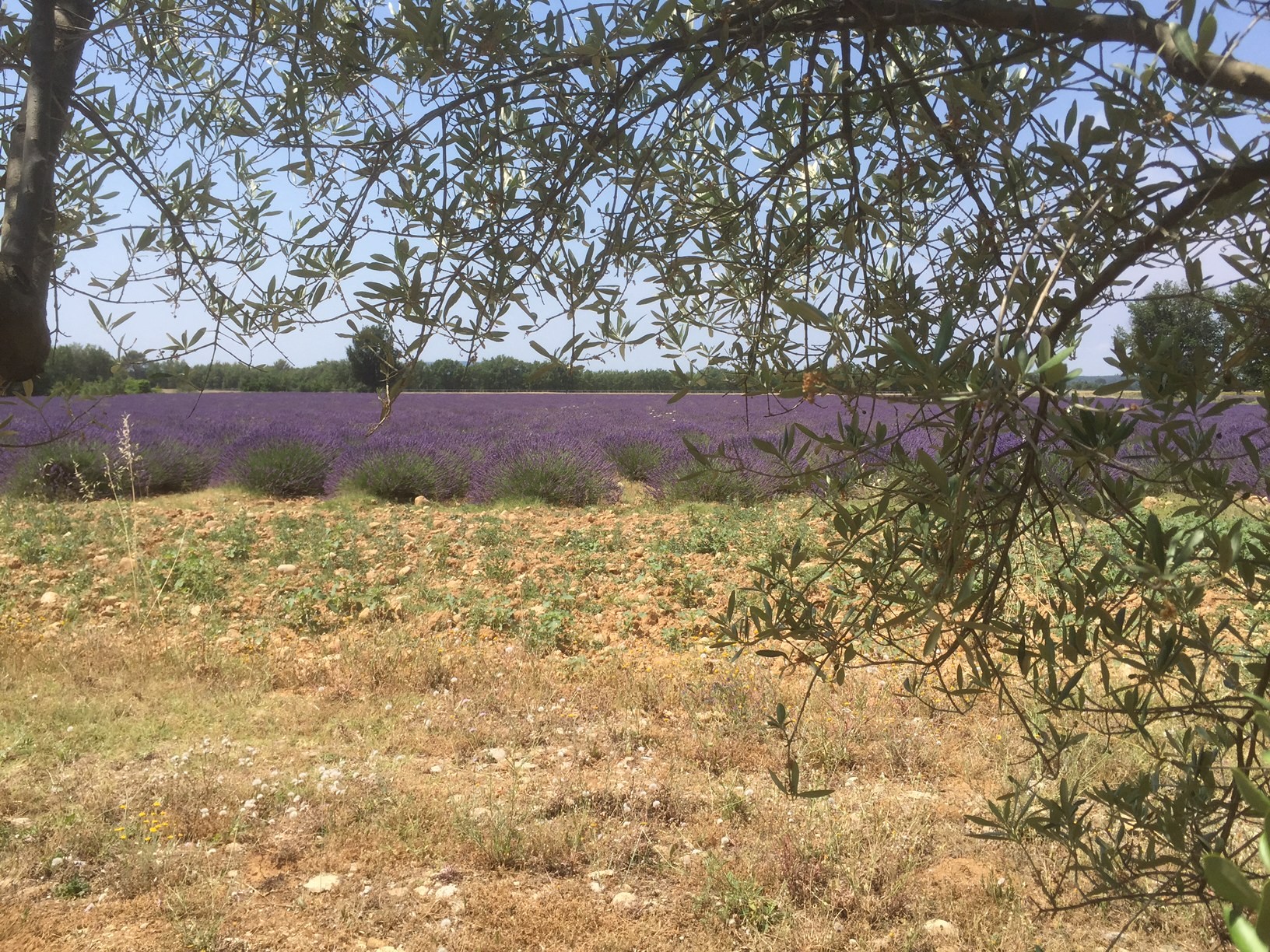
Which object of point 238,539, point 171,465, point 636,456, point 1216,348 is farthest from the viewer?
point 636,456

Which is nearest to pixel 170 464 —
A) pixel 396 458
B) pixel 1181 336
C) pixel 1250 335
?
pixel 396 458

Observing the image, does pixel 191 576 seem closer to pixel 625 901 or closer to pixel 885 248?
pixel 625 901

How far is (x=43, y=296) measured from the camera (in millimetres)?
1594

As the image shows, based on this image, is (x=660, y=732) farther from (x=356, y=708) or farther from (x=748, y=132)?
(x=748, y=132)

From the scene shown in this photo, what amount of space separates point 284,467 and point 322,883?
8810mm

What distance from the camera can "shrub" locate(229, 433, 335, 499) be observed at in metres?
10.6

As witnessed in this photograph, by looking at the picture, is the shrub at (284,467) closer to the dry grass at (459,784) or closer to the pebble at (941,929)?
the dry grass at (459,784)

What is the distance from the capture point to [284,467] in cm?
1070

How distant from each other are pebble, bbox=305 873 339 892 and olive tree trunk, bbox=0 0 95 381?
1.70 m

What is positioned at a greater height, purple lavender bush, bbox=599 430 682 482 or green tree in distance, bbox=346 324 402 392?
green tree in distance, bbox=346 324 402 392

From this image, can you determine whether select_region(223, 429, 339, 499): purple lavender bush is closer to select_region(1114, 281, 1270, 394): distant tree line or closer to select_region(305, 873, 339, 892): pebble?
select_region(305, 873, 339, 892): pebble

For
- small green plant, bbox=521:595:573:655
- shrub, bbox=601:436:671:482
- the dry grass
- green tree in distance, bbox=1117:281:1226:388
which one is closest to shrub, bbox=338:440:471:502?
shrub, bbox=601:436:671:482

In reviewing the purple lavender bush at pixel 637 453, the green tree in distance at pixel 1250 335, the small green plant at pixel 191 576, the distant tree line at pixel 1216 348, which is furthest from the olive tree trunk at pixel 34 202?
the purple lavender bush at pixel 637 453

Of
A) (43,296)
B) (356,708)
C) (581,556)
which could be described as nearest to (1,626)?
(356,708)
